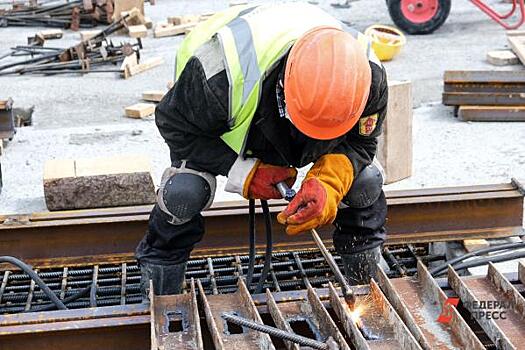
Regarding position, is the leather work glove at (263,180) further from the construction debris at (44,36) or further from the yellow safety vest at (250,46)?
the construction debris at (44,36)

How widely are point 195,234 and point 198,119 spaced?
62cm

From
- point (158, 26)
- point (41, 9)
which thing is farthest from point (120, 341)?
point (41, 9)

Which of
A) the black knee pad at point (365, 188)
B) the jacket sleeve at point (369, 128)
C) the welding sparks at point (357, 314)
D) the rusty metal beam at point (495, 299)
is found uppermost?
the jacket sleeve at point (369, 128)

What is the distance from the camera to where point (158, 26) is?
→ 39.0 ft

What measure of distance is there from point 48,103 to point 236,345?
5.94 m

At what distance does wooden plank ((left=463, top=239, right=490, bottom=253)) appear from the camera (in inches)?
171

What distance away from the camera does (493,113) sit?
6906mm

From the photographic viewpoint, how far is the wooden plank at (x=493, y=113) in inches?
270

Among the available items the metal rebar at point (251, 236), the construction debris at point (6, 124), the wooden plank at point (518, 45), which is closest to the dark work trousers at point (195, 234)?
the metal rebar at point (251, 236)

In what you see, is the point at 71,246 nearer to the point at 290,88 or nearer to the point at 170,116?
the point at 170,116

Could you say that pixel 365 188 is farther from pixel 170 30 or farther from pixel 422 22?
pixel 170 30

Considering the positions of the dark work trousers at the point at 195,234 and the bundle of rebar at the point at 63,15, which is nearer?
the dark work trousers at the point at 195,234

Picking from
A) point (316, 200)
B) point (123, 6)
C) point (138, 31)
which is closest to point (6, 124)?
point (316, 200)

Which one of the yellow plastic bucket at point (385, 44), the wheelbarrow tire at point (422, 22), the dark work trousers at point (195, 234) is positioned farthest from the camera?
the wheelbarrow tire at point (422, 22)
